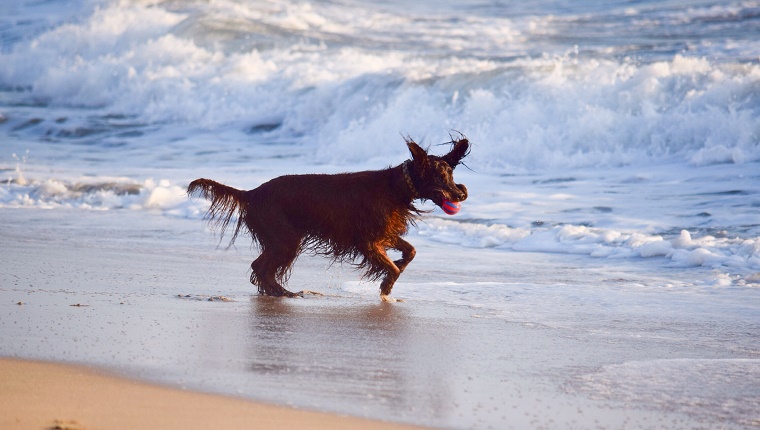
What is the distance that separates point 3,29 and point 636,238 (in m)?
30.7

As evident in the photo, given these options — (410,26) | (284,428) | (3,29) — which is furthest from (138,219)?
(3,29)

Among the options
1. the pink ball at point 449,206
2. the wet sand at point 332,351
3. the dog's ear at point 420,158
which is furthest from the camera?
the pink ball at point 449,206

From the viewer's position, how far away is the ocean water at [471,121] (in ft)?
28.1

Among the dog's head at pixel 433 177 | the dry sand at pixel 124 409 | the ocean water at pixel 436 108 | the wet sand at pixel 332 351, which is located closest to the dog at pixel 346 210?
the dog's head at pixel 433 177

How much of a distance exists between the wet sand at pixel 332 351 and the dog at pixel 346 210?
0.90 feet

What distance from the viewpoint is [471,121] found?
704 inches

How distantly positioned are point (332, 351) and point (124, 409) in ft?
4.76

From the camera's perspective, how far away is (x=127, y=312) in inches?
230

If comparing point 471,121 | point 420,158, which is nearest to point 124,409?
point 420,158

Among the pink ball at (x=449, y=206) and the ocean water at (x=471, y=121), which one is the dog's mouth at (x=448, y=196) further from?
the ocean water at (x=471, y=121)

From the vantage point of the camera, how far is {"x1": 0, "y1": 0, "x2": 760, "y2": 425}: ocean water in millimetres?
8555

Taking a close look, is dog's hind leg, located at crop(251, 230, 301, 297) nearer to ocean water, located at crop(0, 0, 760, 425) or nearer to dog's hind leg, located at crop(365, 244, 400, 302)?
dog's hind leg, located at crop(365, 244, 400, 302)

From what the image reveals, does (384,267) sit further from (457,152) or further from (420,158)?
(457,152)

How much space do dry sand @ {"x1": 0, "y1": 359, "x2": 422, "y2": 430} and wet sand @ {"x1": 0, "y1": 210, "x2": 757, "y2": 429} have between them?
0.7 inches
